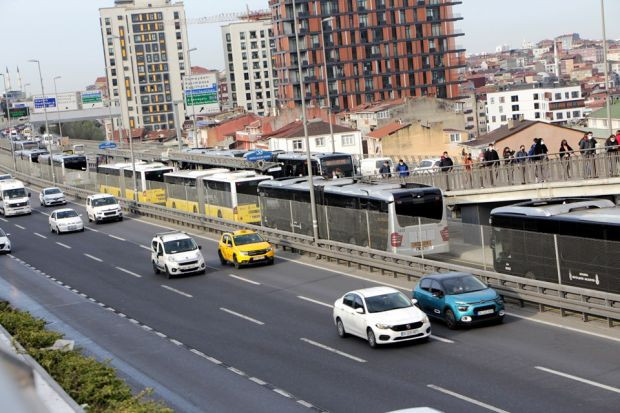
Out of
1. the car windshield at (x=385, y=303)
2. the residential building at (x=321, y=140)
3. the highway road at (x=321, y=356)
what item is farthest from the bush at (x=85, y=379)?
the residential building at (x=321, y=140)

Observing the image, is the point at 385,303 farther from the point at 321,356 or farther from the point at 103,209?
the point at 103,209

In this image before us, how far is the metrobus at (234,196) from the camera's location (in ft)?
156

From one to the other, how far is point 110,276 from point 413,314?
1917 cm

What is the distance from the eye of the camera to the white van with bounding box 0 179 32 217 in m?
65.2

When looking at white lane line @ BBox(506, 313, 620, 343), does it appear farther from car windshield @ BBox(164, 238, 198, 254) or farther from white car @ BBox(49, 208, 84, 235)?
white car @ BBox(49, 208, 84, 235)

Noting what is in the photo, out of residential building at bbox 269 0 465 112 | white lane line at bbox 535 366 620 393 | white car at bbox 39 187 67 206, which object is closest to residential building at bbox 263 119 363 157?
white car at bbox 39 187 67 206

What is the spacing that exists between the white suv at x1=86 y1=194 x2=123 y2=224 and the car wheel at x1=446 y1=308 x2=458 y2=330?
3685 centimetres

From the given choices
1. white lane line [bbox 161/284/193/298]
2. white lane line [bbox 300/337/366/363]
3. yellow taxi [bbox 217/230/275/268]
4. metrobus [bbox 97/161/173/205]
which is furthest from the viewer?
metrobus [bbox 97/161/173/205]

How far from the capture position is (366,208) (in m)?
35.9

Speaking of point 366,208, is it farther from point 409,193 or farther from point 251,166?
point 251,166

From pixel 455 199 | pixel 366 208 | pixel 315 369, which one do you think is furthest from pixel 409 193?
pixel 315 369

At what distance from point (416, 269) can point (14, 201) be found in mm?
41926

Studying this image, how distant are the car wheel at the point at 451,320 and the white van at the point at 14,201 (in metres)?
48.1

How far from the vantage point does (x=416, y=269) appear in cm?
3080
